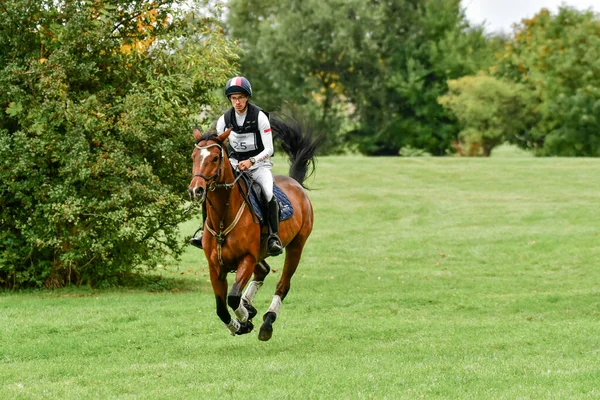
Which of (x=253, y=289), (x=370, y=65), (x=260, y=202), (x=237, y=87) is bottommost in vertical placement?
(x=253, y=289)

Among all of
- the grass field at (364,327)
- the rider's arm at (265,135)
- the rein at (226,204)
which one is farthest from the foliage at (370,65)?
the rein at (226,204)

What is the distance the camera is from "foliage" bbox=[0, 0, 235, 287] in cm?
1577

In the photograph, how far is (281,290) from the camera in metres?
12.6

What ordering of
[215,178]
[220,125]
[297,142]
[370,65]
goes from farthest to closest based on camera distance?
1. [370,65]
2. [297,142]
3. [220,125]
4. [215,178]

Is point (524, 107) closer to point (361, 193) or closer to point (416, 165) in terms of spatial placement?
point (416, 165)

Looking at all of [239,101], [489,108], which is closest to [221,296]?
[239,101]

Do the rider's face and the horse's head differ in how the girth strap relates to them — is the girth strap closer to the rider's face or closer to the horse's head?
the horse's head

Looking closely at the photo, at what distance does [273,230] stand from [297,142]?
3.11 m

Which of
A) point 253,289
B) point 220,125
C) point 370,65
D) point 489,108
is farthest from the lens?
point 370,65

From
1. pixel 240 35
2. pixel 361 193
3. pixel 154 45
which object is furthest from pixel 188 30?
pixel 240 35

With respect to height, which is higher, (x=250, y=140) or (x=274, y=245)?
(x=250, y=140)

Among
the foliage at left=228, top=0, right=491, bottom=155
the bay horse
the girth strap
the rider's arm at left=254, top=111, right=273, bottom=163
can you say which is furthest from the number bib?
the foliage at left=228, top=0, right=491, bottom=155

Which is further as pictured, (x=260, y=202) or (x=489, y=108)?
(x=489, y=108)

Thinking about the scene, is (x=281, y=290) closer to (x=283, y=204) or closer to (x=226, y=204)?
(x=283, y=204)
